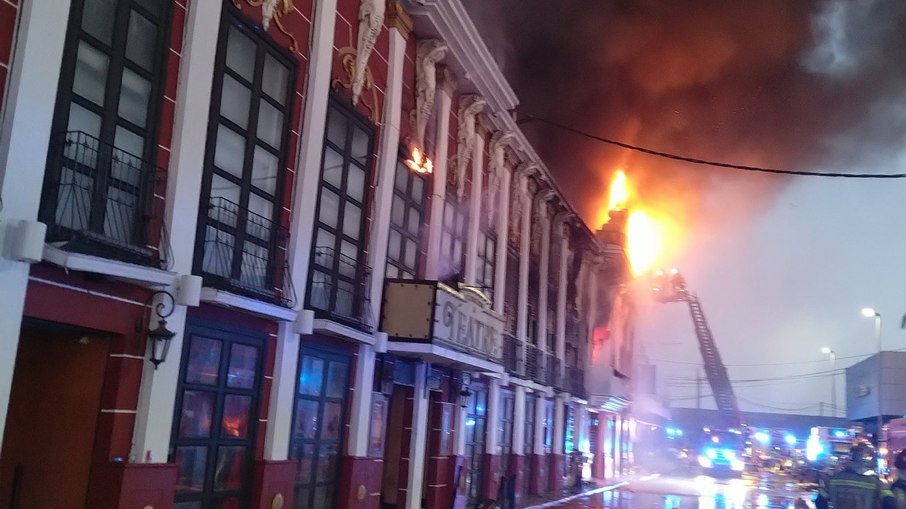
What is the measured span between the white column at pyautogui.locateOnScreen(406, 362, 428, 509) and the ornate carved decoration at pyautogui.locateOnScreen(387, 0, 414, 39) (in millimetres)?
6461

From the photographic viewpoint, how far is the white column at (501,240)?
67.2 ft

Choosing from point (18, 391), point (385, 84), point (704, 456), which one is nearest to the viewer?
point (18, 391)

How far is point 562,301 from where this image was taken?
27391 millimetres

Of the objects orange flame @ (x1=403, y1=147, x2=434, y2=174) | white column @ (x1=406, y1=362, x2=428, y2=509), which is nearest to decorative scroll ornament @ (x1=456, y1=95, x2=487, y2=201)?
orange flame @ (x1=403, y1=147, x2=434, y2=174)

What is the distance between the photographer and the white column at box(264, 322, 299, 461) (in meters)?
10.8

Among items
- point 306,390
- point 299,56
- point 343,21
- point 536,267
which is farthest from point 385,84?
point 536,267

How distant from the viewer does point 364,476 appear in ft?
42.7

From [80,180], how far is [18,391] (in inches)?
98.3

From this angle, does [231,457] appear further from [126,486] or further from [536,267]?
[536,267]

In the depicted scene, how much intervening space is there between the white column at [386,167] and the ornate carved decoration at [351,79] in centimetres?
34

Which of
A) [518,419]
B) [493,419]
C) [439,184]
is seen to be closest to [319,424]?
[439,184]

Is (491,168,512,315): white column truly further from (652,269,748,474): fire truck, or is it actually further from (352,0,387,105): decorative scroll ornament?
(652,269,748,474): fire truck

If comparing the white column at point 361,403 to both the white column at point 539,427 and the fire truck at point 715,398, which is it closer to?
the white column at point 539,427

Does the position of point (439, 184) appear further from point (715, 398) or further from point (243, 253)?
point (715, 398)
